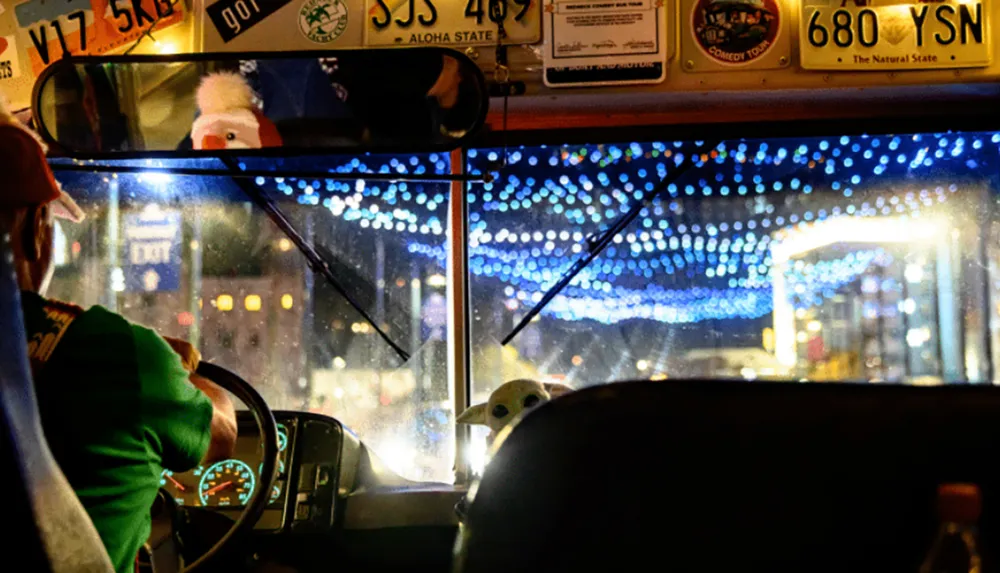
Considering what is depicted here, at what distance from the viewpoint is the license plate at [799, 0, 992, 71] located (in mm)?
2576

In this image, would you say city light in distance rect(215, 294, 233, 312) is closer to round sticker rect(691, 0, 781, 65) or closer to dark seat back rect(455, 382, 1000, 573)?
round sticker rect(691, 0, 781, 65)

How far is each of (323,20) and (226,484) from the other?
144 centimetres

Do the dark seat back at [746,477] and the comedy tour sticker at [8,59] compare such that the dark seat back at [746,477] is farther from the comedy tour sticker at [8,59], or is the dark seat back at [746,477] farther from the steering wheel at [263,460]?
the comedy tour sticker at [8,59]

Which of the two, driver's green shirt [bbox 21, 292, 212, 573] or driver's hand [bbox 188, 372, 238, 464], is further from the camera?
driver's hand [bbox 188, 372, 238, 464]

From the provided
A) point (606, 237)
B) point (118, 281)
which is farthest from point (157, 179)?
point (606, 237)

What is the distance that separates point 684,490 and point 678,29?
6.63 ft

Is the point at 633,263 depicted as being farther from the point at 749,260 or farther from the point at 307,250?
the point at 307,250

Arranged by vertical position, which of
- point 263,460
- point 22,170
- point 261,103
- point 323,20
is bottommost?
point 263,460

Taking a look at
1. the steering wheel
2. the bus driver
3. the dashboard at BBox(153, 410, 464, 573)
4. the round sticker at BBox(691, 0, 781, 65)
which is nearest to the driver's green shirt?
the bus driver

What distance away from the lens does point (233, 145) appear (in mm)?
2566

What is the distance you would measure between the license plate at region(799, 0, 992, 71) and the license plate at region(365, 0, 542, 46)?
799 mm

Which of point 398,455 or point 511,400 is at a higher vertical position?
point 511,400

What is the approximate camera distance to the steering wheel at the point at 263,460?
1818 mm

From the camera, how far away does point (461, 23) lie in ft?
8.86
